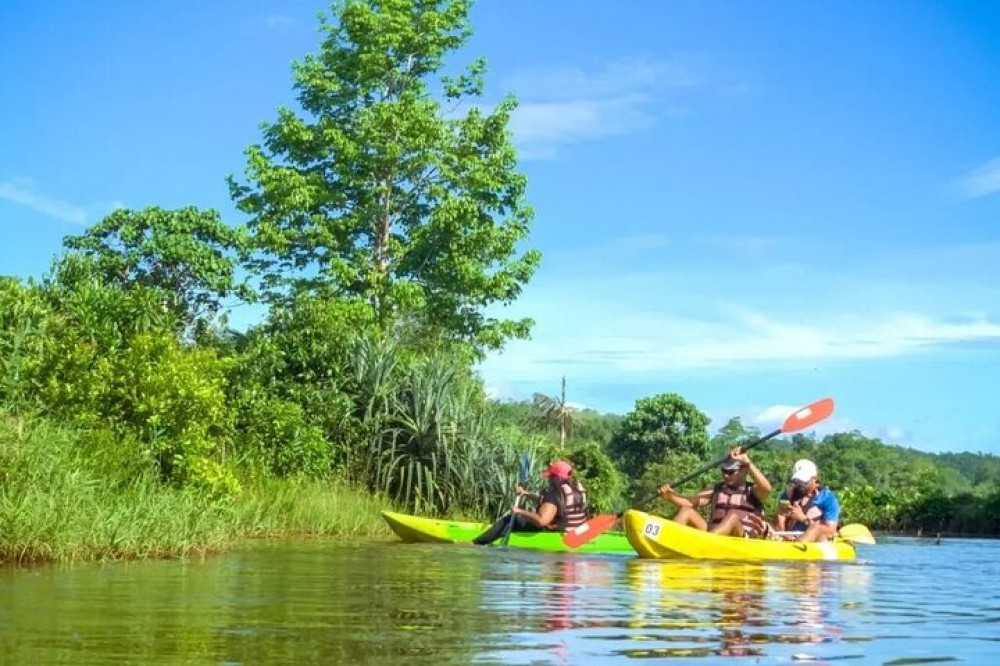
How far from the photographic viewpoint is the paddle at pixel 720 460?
16.1m

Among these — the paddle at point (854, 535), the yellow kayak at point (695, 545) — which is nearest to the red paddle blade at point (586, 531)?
the yellow kayak at point (695, 545)

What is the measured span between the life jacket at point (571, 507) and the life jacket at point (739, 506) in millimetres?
2001

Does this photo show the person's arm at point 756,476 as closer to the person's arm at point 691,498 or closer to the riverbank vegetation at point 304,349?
the person's arm at point 691,498

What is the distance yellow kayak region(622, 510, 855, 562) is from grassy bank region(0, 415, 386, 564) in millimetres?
4356

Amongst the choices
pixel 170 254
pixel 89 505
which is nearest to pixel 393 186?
pixel 170 254

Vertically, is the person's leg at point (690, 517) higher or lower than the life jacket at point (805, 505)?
lower

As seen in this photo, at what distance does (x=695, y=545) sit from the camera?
13922 mm

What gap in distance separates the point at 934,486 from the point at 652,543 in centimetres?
3520

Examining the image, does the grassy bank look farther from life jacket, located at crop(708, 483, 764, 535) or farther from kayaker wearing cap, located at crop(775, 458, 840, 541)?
kayaker wearing cap, located at crop(775, 458, 840, 541)

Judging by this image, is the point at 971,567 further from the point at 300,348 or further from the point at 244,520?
the point at 300,348

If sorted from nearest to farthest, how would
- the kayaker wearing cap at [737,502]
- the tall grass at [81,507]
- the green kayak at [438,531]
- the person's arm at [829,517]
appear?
the tall grass at [81,507], the kayaker wearing cap at [737,502], the person's arm at [829,517], the green kayak at [438,531]

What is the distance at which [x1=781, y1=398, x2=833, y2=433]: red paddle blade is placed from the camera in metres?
17.3

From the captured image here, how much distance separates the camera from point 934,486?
4650 centimetres

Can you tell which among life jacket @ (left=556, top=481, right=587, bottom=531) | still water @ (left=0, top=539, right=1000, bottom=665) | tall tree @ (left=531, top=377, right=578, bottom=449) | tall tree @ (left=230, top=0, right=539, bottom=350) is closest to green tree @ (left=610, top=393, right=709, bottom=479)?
tall tree @ (left=531, top=377, right=578, bottom=449)
